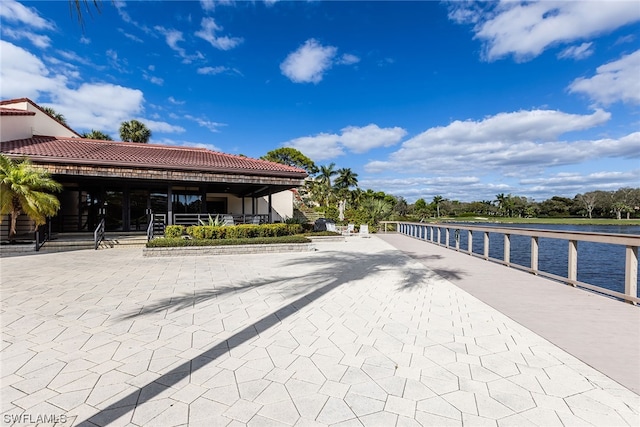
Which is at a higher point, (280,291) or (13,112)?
(13,112)

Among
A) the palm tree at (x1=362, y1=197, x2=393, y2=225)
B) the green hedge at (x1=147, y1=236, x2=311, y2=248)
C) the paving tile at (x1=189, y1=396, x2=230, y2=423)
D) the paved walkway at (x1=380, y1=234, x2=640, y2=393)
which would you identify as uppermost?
the palm tree at (x1=362, y1=197, x2=393, y2=225)

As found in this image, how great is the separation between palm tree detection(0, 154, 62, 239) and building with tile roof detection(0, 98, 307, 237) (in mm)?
659

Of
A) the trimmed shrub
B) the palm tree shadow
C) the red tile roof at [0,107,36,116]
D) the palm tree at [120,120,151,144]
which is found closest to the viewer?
the palm tree shadow

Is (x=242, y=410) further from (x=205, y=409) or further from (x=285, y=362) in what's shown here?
(x=285, y=362)

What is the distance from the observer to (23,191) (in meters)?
10.1

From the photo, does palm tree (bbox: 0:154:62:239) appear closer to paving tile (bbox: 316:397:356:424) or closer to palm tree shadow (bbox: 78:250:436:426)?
palm tree shadow (bbox: 78:250:436:426)

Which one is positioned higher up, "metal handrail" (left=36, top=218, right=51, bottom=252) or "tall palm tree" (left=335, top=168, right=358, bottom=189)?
"tall palm tree" (left=335, top=168, right=358, bottom=189)

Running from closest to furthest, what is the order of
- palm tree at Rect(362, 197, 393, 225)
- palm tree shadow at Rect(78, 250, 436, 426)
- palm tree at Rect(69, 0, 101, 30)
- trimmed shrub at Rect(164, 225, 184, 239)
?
palm tree shadow at Rect(78, 250, 436, 426) < palm tree at Rect(69, 0, 101, 30) < trimmed shrub at Rect(164, 225, 184, 239) < palm tree at Rect(362, 197, 393, 225)

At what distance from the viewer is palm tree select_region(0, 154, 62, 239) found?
32.8 feet

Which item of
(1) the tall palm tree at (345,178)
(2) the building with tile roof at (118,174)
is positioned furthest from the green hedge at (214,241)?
(1) the tall palm tree at (345,178)

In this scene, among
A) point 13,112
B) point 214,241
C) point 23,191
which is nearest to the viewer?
point 23,191

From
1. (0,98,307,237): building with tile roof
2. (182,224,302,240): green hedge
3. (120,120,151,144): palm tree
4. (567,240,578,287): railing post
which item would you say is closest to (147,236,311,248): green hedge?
(182,224,302,240): green hedge

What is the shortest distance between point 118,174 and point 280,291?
1024cm

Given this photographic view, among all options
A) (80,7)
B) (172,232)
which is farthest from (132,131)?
(80,7)
